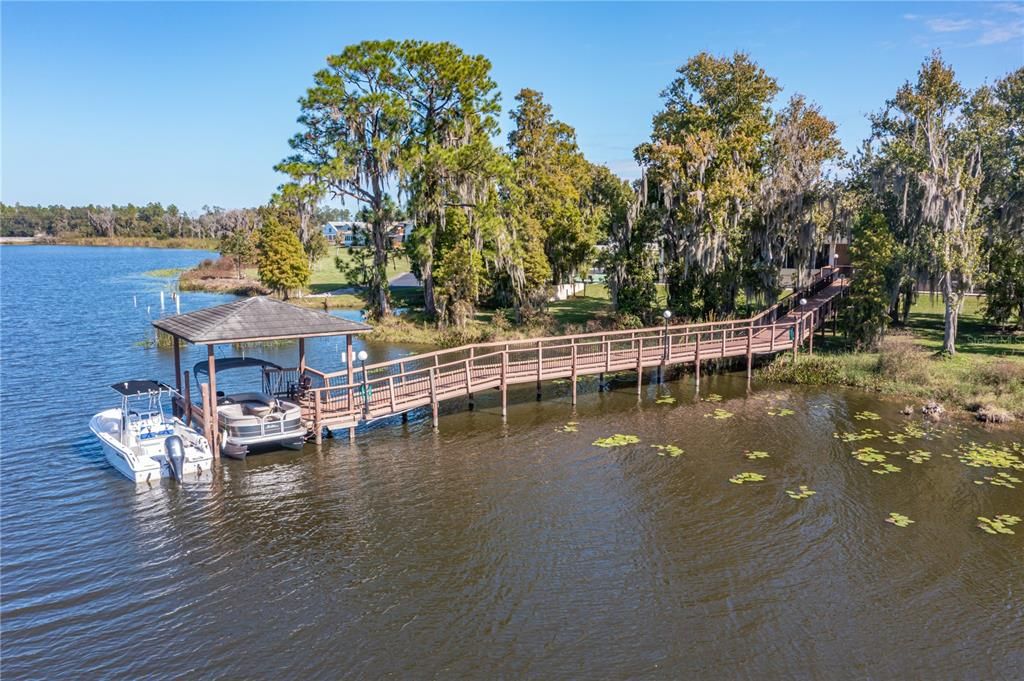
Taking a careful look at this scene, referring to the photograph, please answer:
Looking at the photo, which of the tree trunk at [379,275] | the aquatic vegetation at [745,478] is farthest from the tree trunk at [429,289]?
the aquatic vegetation at [745,478]

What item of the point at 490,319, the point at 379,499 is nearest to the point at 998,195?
the point at 490,319

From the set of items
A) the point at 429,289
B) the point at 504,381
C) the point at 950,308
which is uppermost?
the point at 429,289

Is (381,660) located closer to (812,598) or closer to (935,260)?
(812,598)

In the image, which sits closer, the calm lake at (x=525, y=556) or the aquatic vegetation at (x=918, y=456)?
the calm lake at (x=525, y=556)

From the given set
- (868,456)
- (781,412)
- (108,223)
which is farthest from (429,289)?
(108,223)

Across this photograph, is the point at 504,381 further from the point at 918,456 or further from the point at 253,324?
the point at 918,456

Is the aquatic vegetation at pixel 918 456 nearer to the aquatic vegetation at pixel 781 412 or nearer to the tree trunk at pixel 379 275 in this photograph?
the aquatic vegetation at pixel 781 412

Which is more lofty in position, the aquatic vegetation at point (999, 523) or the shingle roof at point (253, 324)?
the shingle roof at point (253, 324)

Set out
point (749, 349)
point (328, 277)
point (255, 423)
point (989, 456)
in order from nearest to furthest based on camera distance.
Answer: point (255, 423) < point (989, 456) < point (749, 349) < point (328, 277)
